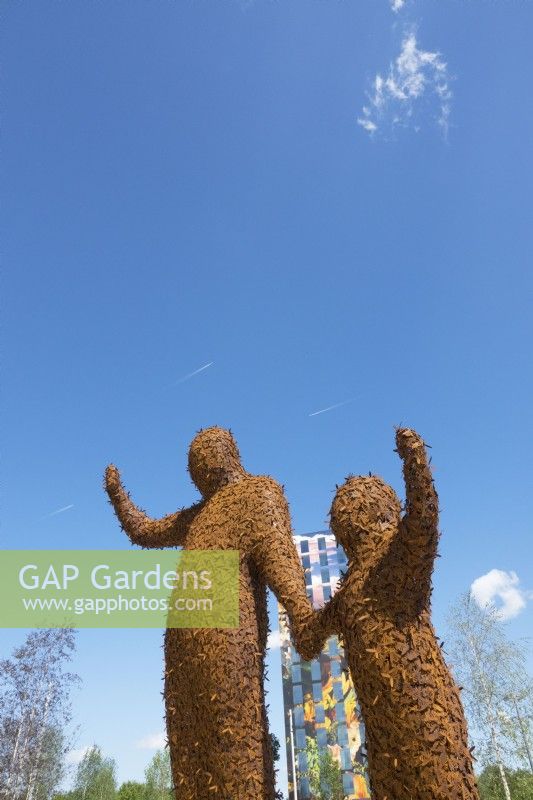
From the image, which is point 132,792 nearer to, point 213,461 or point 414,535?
point 213,461

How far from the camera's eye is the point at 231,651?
361 centimetres

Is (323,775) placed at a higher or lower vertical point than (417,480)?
lower

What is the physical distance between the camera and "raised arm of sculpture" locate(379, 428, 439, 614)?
280 centimetres

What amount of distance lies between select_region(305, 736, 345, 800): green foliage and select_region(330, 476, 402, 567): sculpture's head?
27852 mm

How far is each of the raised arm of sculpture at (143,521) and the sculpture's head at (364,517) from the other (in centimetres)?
169

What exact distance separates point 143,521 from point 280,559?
164 cm

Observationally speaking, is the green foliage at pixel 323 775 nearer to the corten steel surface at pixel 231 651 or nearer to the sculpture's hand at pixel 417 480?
the corten steel surface at pixel 231 651

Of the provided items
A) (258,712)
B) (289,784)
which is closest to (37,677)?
(289,784)

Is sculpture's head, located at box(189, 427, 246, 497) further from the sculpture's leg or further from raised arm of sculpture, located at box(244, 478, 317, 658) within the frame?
the sculpture's leg

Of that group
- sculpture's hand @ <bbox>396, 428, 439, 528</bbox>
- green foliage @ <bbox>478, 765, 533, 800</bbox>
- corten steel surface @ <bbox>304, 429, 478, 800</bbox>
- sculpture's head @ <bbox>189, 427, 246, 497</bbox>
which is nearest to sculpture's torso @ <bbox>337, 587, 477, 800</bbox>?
corten steel surface @ <bbox>304, 429, 478, 800</bbox>

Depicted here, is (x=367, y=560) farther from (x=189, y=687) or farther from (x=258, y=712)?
(x=189, y=687)

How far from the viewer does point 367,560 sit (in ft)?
10.3

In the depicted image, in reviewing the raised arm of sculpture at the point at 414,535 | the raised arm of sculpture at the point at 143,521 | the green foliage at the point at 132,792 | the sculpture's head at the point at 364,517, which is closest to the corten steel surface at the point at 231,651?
the raised arm of sculpture at the point at 143,521

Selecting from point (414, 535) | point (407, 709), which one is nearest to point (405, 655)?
point (407, 709)
